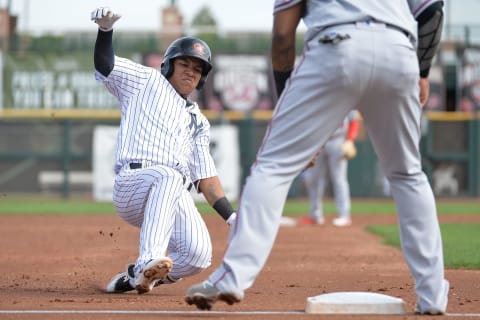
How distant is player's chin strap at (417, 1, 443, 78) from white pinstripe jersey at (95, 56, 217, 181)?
5.29 feet

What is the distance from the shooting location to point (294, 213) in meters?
16.6

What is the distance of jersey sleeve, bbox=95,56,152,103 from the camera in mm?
5738

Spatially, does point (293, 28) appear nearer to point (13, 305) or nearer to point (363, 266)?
point (13, 305)

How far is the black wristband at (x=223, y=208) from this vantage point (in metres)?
5.73

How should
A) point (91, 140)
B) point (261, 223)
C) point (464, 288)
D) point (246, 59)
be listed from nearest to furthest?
1. point (261, 223)
2. point (464, 288)
3. point (91, 140)
4. point (246, 59)

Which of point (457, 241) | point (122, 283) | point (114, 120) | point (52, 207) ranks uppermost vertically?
point (122, 283)

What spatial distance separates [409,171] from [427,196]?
0.46 ft

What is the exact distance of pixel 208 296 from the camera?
421 cm

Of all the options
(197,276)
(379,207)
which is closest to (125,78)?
(197,276)

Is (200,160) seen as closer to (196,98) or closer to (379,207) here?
(379,207)

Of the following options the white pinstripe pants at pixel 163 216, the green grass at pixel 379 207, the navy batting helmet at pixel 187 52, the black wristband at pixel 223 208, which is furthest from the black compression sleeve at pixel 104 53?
the green grass at pixel 379 207

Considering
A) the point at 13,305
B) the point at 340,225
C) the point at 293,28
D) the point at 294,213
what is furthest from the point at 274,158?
the point at 294,213

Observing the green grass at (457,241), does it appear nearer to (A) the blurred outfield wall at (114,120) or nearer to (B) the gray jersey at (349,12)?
(B) the gray jersey at (349,12)

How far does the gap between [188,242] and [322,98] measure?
1.71 metres
